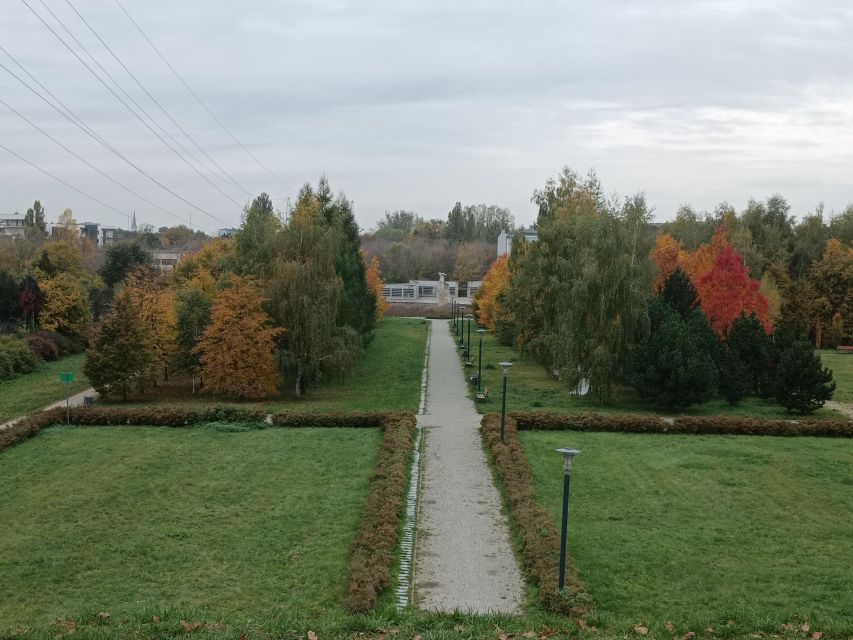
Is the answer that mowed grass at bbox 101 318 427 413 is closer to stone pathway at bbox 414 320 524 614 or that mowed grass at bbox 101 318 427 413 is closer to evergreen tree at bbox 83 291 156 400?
evergreen tree at bbox 83 291 156 400

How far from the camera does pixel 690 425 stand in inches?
966

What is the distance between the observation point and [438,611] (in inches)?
445

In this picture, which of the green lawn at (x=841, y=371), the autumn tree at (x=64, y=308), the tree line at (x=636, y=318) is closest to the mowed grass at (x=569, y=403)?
the tree line at (x=636, y=318)

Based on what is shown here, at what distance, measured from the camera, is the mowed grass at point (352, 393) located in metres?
28.8

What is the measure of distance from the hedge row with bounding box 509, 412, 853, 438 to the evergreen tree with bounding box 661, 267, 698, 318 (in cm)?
980

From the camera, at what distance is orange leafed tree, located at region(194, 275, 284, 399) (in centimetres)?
2866

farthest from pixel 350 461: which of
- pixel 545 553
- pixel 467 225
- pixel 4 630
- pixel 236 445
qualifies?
pixel 467 225

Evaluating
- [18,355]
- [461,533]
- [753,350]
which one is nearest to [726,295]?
[753,350]

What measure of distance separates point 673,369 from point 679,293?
8108 mm

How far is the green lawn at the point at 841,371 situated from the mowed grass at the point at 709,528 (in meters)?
9.77

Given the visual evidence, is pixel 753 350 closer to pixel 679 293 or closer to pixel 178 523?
pixel 679 293

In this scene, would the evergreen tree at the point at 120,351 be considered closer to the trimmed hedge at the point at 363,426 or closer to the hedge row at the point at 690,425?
the trimmed hedge at the point at 363,426

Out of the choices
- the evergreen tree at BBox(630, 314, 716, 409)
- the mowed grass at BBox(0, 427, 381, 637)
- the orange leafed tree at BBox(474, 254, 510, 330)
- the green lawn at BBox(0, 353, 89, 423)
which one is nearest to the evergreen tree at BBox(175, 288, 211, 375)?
the green lawn at BBox(0, 353, 89, 423)

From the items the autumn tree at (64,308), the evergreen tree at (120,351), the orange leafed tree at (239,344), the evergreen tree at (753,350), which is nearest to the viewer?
the orange leafed tree at (239,344)
